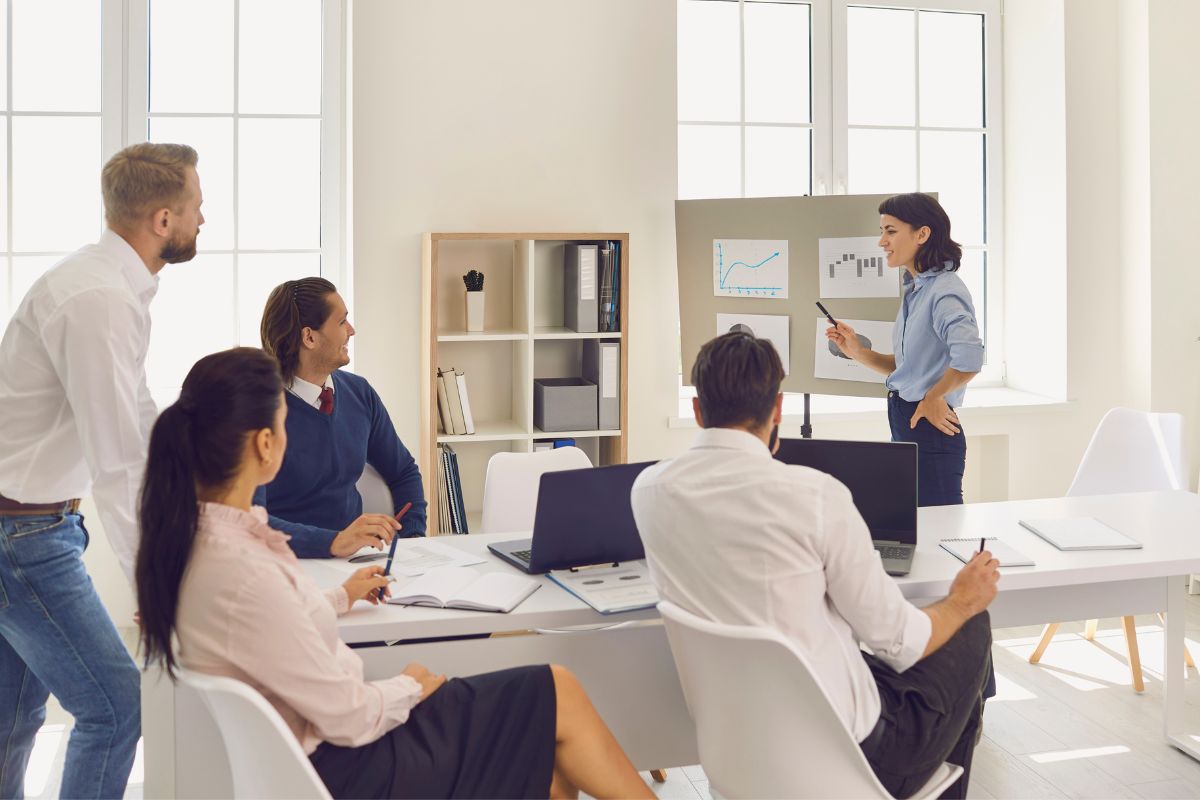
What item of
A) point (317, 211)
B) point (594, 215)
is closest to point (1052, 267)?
point (594, 215)

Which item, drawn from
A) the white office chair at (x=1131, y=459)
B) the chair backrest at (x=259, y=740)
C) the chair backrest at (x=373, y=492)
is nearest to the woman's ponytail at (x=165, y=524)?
the chair backrest at (x=259, y=740)

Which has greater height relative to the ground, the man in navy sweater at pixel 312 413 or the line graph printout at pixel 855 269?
the line graph printout at pixel 855 269

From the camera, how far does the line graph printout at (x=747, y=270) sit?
15.3ft

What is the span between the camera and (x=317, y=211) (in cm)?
475

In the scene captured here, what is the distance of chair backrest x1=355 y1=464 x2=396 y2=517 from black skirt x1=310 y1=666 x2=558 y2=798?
1.22 meters

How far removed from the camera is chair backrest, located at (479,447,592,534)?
3447 millimetres

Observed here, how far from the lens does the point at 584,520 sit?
101 inches

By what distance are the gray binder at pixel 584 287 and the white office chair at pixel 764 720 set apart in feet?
8.24

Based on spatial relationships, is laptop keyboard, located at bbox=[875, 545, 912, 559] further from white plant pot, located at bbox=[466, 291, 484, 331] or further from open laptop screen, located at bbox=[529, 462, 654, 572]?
white plant pot, located at bbox=[466, 291, 484, 331]

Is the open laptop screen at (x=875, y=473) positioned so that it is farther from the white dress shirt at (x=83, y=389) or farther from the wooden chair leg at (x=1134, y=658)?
the wooden chair leg at (x=1134, y=658)

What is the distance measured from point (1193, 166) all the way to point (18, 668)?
16.7 ft

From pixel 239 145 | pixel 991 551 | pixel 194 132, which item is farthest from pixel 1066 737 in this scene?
pixel 194 132

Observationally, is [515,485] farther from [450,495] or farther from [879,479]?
[879,479]

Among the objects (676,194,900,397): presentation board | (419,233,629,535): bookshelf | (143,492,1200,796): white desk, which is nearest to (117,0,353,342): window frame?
(419,233,629,535): bookshelf
